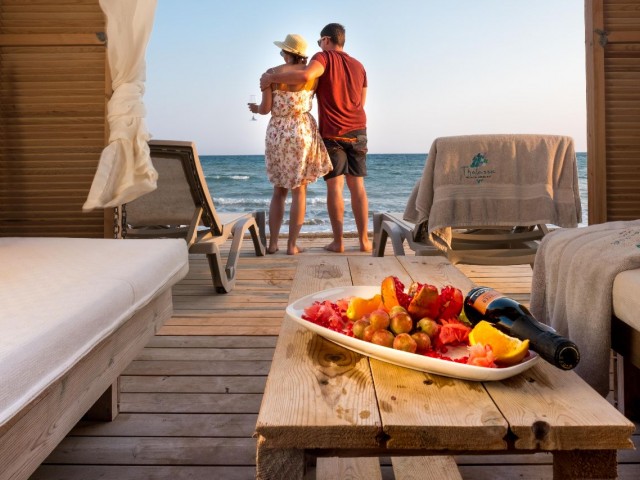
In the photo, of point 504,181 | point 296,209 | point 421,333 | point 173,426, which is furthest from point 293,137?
point 421,333

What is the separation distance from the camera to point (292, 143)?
429 centimetres

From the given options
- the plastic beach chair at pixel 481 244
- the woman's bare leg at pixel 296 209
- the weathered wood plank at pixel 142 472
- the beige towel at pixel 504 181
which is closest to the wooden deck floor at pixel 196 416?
the weathered wood plank at pixel 142 472

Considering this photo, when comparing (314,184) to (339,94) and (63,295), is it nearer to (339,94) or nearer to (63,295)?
(339,94)

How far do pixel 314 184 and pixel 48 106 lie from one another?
44.9 ft

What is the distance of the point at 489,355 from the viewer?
0.82 meters

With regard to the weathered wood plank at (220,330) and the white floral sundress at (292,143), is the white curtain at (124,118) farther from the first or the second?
the white floral sundress at (292,143)

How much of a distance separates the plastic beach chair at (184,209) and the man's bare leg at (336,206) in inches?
41.8

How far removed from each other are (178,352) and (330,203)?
2422mm

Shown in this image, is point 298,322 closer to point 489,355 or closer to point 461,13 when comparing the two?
point 489,355

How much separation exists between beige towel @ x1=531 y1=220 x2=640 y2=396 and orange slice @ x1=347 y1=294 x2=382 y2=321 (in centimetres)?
59

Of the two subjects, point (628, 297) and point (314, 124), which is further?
point (314, 124)

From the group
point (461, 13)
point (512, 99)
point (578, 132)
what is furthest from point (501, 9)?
point (578, 132)

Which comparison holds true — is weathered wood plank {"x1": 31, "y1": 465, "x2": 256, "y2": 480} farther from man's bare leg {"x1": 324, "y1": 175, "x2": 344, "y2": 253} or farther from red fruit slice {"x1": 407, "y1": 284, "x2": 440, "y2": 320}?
man's bare leg {"x1": 324, "y1": 175, "x2": 344, "y2": 253}

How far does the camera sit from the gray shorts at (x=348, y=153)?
173 inches
